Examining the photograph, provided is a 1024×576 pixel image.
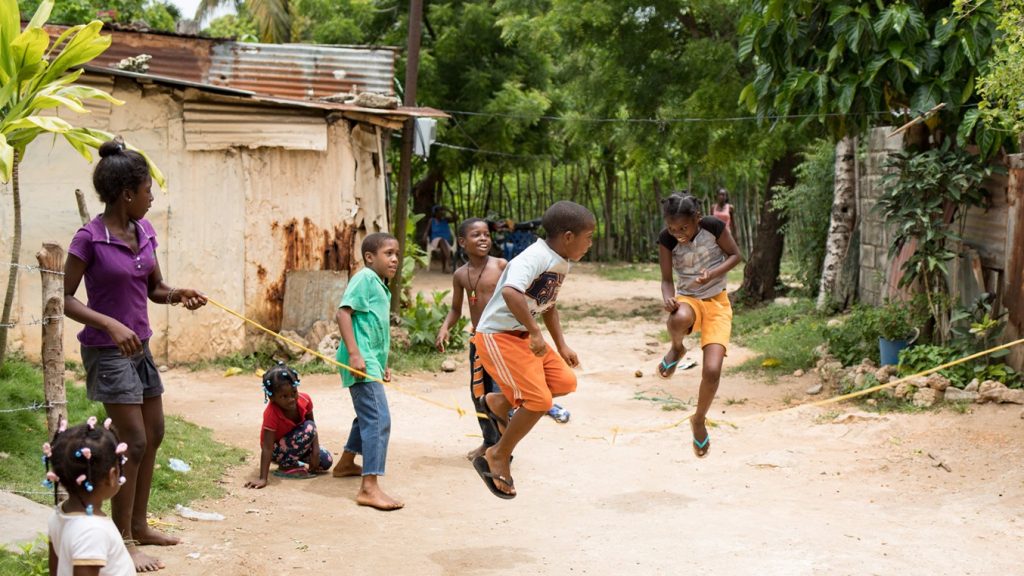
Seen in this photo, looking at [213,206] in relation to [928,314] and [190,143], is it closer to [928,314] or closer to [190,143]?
[190,143]

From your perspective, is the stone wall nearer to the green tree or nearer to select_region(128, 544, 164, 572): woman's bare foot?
the green tree

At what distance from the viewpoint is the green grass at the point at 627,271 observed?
22.6 meters

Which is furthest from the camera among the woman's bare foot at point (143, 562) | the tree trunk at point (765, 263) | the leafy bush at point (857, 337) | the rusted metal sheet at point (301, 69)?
the tree trunk at point (765, 263)

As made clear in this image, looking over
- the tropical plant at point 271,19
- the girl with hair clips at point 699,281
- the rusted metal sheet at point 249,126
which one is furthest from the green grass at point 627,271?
the girl with hair clips at point 699,281

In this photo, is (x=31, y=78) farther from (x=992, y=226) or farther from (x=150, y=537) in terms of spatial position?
(x=992, y=226)

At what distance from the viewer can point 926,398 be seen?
9289mm

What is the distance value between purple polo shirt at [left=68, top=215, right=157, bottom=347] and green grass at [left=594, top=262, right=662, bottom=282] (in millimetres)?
17444

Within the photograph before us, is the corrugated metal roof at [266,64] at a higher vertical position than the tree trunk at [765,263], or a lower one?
higher

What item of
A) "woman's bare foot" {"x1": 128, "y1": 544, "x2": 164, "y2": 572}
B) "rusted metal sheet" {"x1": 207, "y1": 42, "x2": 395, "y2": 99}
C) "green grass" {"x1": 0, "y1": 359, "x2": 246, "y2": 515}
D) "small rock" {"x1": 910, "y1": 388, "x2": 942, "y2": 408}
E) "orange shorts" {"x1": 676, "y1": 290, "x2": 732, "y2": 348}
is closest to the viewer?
"woman's bare foot" {"x1": 128, "y1": 544, "x2": 164, "y2": 572}

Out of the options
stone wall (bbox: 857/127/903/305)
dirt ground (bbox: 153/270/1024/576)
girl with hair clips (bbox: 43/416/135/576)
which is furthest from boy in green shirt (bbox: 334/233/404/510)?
stone wall (bbox: 857/127/903/305)

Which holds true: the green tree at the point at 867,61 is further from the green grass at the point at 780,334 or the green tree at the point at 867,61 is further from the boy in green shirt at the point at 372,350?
the boy in green shirt at the point at 372,350

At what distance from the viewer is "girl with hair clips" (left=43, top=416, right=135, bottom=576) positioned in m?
3.68

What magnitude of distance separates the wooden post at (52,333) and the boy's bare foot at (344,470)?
2.28m

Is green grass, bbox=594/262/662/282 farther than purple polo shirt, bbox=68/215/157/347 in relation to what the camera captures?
Yes
